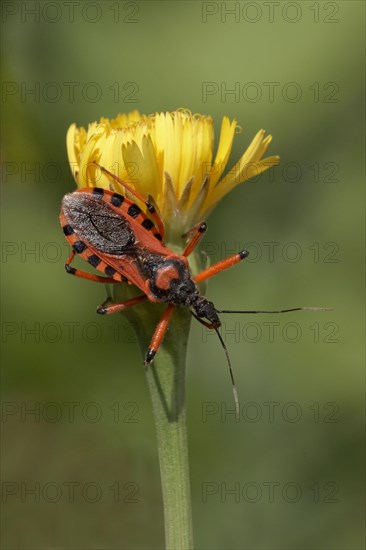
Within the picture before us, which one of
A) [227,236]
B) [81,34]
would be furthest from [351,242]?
[81,34]

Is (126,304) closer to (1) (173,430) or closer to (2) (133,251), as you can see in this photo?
(2) (133,251)

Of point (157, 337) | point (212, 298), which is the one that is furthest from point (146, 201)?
point (212, 298)

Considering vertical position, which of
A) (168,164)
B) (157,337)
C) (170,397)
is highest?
(168,164)

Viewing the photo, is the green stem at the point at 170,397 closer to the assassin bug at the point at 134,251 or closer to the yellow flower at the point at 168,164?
the assassin bug at the point at 134,251

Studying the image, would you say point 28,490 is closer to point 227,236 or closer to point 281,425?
point 281,425

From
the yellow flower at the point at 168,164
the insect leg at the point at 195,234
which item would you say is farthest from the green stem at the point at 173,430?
the yellow flower at the point at 168,164

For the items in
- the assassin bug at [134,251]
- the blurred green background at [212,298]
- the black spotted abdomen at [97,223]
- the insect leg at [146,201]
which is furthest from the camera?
the blurred green background at [212,298]
